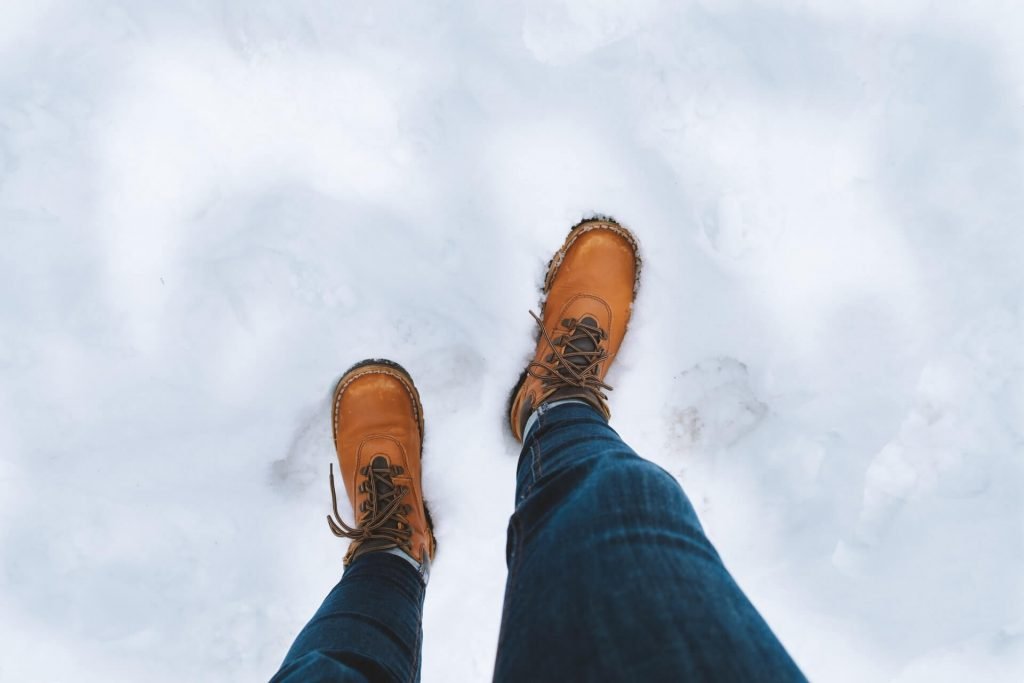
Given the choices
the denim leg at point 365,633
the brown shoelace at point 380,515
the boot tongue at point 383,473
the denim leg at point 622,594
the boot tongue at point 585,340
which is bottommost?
the denim leg at point 622,594

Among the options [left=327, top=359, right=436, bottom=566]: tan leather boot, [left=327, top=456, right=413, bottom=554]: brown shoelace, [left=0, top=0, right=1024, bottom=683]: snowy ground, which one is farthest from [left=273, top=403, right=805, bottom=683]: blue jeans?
[left=0, top=0, right=1024, bottom=683]: snowy ground

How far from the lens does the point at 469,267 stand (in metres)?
1.35

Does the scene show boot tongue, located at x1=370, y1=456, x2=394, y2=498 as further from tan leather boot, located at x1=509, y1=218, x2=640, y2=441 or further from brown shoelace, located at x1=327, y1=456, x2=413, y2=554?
tan leather boot, located at x1=509, y1=218, x2=640, y2=441

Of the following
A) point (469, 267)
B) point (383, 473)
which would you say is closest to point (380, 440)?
point (383, 473)

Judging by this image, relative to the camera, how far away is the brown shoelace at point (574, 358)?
4.34 ft

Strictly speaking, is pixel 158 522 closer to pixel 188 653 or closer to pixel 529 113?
pixel 188 653

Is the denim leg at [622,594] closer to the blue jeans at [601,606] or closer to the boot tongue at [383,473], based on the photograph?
the blue jeans at [601,606]

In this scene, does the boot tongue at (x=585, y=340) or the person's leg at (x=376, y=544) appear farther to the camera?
the boot tongue at (x=585, y=340)

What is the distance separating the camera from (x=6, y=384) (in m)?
1.29

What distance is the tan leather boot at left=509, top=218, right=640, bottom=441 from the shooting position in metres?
1.40

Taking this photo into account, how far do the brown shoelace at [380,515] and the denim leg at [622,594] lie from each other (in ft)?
1.48

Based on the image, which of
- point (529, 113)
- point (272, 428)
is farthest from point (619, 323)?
point (272, 428)

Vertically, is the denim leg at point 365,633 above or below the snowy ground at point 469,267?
below

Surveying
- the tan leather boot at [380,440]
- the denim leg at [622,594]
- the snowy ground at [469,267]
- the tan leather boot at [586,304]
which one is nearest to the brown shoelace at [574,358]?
the tan leather boot at [586,304]
